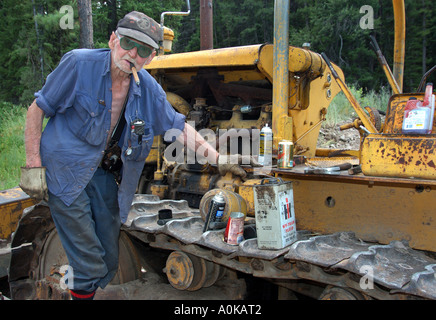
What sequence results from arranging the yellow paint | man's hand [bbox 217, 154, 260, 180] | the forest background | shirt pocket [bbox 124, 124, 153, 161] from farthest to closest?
1. the forest background
2. the yellow paint
3. man's hand [bbox 217, 154, 260, 180]
4. shirt pocket [bbox 124, 124, 153, 161]

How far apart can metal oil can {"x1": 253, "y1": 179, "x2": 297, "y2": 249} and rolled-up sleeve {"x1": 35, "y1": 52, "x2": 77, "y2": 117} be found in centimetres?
133

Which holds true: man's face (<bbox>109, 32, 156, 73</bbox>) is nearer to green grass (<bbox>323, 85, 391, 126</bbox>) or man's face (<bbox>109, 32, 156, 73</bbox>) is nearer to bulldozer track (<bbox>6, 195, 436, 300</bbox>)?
bulldozer track (<bbox>6, 195, 436, 300</bbox>)

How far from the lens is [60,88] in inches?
99.1

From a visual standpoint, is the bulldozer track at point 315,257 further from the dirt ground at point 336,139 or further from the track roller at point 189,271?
the dirt ground at point 336,139

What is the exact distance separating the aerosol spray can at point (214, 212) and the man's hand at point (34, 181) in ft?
3.48

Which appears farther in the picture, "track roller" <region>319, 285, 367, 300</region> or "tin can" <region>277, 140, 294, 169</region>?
"tin can" <region>277, 140, 294, 169</region>

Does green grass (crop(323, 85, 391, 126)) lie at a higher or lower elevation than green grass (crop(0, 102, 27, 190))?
higher

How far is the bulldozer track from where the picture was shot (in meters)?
1.95

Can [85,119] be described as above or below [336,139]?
above

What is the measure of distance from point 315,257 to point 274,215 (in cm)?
35

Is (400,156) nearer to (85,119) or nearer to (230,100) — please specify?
(85,119)

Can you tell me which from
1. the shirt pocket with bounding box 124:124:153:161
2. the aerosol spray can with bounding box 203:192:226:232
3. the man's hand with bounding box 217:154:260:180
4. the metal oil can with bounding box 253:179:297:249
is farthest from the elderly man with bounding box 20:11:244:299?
the metal oil can with bounding box 253:179:297:249

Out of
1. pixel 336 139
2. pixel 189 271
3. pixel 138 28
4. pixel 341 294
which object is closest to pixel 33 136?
pixel 138 28
